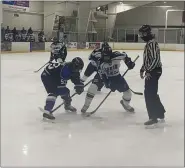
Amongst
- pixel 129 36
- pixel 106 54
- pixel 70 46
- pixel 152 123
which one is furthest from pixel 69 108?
pixel 129 36

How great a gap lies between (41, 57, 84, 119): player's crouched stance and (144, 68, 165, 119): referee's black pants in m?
0.70

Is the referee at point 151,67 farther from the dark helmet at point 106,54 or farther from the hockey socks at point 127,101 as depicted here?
the hockey socks at point 127,101

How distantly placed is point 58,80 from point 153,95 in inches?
40.2

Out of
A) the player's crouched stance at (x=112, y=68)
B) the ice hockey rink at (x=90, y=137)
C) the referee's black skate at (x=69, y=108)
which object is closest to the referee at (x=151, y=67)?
the ice hockey rink at (x=90, y=137)

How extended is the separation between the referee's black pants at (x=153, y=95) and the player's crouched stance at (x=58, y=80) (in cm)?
70

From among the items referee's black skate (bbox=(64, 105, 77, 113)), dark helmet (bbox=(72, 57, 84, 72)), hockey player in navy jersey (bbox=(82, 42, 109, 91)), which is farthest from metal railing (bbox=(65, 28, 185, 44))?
dark helmet (bbox=(72, 57, 84, 72))

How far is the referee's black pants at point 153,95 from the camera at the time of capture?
3609 millimetres

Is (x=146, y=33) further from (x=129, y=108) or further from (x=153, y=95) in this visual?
(x=129, y=108)

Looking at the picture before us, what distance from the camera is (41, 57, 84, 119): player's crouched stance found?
12.5 ft

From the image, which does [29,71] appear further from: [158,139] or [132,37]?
[132,37]


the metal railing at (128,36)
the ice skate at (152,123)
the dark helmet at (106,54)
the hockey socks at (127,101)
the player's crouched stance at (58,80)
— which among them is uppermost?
the metal railing at (128,36)

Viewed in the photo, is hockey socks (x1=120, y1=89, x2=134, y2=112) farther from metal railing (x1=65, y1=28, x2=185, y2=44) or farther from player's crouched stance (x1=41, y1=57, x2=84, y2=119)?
metal railing (x1=65, y1=28, x2=185, y2=44)

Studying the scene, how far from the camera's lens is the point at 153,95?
143 inches

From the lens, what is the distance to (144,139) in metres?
3.27
